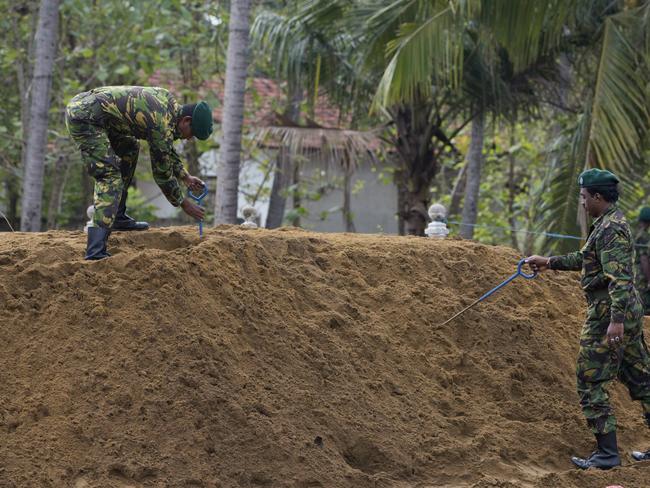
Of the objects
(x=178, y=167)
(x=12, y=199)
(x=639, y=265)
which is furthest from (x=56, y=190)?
(x=178, y=167)

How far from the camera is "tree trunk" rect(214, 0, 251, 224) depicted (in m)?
10.5

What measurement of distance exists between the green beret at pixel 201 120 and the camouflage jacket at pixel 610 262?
2.54m

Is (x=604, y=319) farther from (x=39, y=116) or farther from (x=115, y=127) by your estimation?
(x=39, y=116)

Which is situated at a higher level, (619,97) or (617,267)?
(619,97)

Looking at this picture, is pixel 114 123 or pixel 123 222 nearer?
pixel 114 123

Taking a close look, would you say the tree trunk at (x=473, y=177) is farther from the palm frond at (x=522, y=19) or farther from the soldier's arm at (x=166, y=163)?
the soldier's arm at (x=166, y=163)

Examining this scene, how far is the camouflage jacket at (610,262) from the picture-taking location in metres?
6.21

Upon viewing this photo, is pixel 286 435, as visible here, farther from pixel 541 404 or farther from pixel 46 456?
pixel 541 404

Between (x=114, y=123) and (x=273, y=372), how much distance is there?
213cm

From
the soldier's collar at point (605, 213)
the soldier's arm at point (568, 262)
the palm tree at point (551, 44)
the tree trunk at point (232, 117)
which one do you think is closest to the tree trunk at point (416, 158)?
the palm tree at point (551, 44)

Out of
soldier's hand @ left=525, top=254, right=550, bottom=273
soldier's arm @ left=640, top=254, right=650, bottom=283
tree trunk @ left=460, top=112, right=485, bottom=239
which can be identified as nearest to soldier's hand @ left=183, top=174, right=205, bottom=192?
soldier's hand @ left=525, top=254, right=550, bottom=273

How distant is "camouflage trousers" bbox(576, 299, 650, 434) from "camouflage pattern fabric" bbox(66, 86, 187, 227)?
3139mm

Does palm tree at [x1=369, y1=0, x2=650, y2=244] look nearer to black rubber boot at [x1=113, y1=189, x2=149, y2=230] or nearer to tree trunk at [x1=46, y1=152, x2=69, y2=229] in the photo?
black rubber boot at [x1=113, y1=189, x2=149, y2=230]

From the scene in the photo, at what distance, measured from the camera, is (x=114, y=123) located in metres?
7.00
